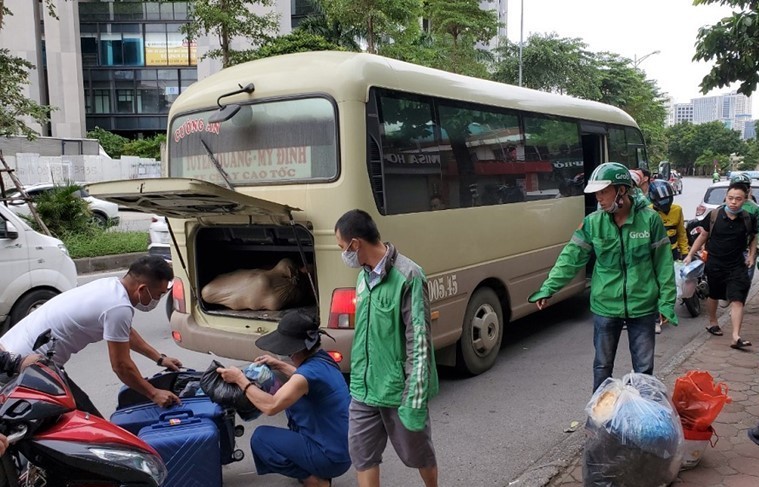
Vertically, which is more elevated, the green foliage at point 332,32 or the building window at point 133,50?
the building window at point 133,50

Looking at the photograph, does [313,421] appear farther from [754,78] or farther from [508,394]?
[754,78]

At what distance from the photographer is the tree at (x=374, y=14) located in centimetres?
1730

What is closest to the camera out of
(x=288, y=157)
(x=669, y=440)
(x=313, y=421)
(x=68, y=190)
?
(x=669, y=440)

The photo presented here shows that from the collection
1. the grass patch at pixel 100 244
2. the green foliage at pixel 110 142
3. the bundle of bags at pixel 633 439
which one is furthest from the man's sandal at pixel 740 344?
the green foliage at pixel 110 142

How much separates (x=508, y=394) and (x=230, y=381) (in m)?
2.82

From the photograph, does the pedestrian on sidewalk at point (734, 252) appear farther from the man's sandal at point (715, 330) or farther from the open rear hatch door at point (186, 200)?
the open rear hatch door at point (186, 200)

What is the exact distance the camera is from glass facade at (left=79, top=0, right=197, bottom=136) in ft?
142

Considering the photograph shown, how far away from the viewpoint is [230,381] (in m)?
3.16

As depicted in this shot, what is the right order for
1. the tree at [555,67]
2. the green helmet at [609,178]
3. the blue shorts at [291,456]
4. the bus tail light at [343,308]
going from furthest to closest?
the tree at [555,67] < the bus tail light at [343,308] < the green helmet at [609,178] < the blue shorts at [291,456]

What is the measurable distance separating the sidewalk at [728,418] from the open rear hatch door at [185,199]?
2.47 m

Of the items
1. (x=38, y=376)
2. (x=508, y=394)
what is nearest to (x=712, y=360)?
(x=508, y=394)

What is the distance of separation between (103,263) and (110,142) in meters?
30.5

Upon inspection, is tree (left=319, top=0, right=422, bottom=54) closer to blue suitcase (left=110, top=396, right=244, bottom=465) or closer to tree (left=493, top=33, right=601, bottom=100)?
tree (left=493, top=33, right=601, bottom=100)

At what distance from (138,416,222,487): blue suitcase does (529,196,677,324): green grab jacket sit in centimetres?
205
